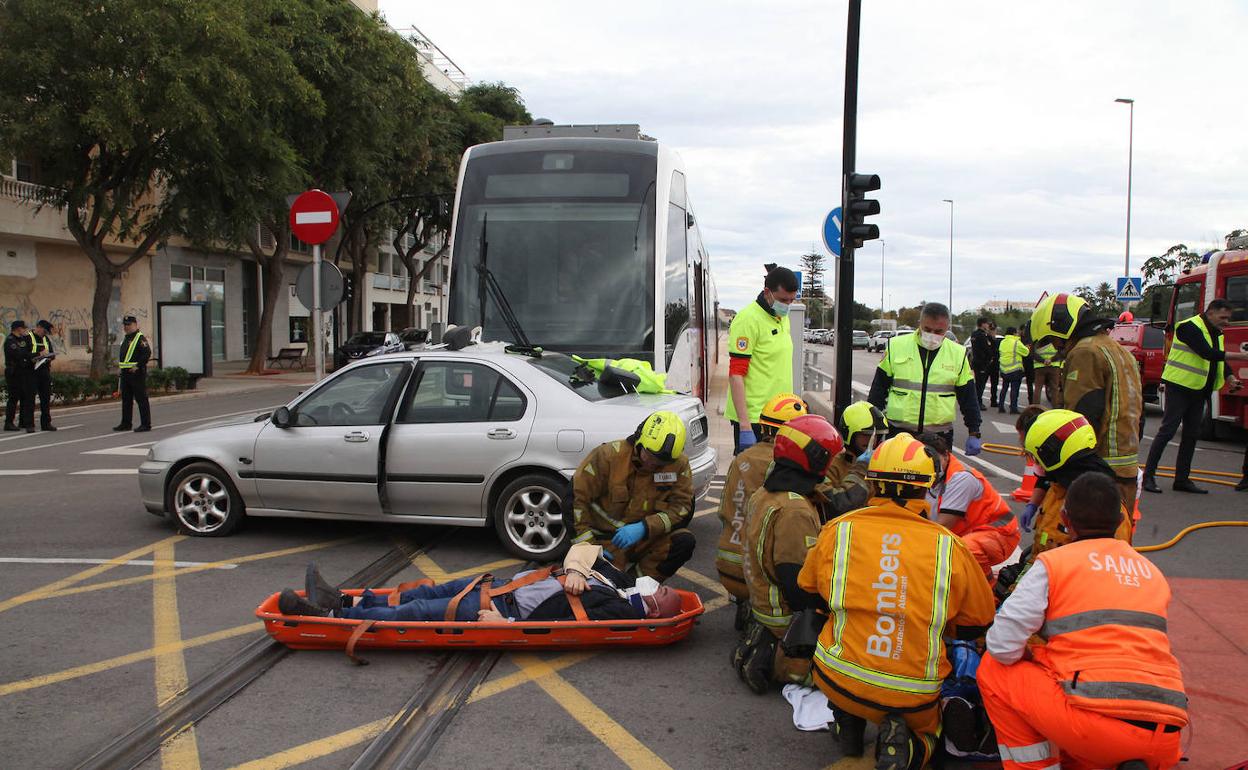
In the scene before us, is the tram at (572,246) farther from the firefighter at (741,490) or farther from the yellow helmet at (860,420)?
the firefighter at (741,490)

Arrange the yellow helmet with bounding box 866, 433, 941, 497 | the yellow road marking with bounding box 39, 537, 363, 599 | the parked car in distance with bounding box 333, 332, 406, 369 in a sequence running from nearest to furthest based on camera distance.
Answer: the yellow helmet with bounding box 866, 433, 941, 497 → the yellow road marking with bounding box 39, 537, 363, 599 → the parked car in distance with bounding box 333, 332, 406, 369

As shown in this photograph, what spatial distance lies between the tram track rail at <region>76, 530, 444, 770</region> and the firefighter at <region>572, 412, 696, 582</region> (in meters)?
1.06

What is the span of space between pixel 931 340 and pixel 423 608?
143 inches

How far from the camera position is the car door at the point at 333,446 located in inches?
266

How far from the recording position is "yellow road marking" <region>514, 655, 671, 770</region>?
3.66 m

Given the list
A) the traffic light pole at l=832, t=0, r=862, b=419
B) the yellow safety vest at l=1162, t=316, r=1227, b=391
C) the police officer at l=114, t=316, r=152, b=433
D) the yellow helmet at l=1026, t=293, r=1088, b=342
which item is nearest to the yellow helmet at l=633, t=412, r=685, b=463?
the yellow helmet at l=1026, t=293, r=1088, b=342

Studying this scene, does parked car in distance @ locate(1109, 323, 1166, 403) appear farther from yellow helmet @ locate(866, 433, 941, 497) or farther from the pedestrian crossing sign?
yellow helmet @ locate(866, 433, 941, 497)

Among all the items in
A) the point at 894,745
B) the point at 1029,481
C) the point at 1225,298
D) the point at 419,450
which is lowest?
the point at 894,745

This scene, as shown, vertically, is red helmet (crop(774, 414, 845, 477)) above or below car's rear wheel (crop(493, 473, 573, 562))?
above

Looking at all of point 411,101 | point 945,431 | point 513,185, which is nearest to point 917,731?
point 945,431

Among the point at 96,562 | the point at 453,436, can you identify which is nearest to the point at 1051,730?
the point at 453,436

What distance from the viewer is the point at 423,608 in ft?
15.4

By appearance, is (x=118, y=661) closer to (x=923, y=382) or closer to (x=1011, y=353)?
(x=923, y=382)

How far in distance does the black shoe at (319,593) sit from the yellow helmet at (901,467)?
2.86 metres
